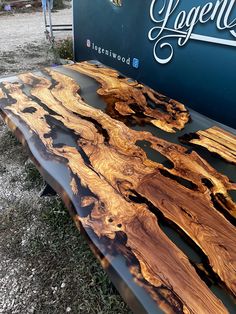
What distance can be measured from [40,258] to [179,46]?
6.34ft

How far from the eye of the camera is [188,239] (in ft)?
4.29

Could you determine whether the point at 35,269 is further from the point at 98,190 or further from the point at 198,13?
the point at 198,13

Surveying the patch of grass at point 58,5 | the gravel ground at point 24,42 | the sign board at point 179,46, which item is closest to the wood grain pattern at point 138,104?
the sign board at point 179,46

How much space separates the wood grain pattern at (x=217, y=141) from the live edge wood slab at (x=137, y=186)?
9cm

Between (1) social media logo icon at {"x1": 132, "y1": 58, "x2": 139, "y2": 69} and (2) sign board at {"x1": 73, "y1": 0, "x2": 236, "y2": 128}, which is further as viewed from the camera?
(1) social media logo icon at {"x1": 132, "y1": 58, "x2": 139, "y2": 69}

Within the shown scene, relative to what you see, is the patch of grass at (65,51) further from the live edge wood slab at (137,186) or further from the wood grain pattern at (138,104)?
the live edge wood slab at (137,186)

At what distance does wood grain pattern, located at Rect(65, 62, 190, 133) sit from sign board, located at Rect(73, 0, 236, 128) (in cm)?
29

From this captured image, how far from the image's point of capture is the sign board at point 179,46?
88.1 inches

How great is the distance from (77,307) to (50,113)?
128cm

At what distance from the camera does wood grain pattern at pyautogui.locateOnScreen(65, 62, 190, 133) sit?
220 cm

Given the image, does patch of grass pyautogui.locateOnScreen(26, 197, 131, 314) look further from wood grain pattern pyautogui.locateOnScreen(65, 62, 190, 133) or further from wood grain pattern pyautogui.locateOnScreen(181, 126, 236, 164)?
wood grain pattern pyautogui.locateOnScreen(181, 126, 236, 164)

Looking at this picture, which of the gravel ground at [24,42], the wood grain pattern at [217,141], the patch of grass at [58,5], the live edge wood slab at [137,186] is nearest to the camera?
the live edge wood slab at [137,186]

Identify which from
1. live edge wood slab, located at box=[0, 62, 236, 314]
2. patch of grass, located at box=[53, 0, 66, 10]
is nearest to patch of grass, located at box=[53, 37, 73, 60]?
live edge wood slab, located at box=[0, 62, 236, 314]

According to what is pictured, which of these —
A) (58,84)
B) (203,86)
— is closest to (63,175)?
(58,84)
